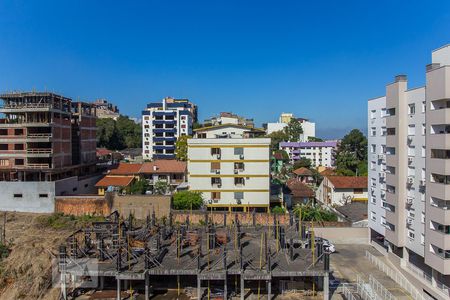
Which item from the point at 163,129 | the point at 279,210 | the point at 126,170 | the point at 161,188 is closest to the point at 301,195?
the point at 279,210

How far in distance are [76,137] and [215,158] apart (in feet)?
65.7

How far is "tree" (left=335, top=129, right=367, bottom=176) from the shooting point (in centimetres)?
6312

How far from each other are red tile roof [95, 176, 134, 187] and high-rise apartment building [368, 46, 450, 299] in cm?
2908

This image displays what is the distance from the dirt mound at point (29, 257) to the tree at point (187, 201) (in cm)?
1053

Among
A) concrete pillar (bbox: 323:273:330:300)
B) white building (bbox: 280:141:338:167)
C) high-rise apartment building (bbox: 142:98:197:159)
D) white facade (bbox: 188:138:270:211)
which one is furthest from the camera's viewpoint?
white building (bbox: 280:141:338:167)

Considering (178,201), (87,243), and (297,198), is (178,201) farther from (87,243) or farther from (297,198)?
(297,198)

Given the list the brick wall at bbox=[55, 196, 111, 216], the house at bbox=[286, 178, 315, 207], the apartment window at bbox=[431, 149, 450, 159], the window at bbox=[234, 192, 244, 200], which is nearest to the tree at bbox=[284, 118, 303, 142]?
the house at bbox=[286, 178, 315, 207]

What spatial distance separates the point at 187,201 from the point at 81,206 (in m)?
11.0

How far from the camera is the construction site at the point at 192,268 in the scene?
22.5 meters

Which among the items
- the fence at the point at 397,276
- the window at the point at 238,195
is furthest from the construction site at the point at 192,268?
the window at the point at 238,195

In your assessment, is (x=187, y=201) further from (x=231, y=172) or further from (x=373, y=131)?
(x=373, y=131)

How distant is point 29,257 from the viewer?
31656 mm

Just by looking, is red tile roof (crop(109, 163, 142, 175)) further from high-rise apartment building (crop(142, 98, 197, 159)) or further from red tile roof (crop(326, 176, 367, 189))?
high-rise apartment building (crop(142, 98, 197, 159))

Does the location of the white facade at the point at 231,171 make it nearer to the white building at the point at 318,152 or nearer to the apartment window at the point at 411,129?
the apartment window at the point at 411,129
